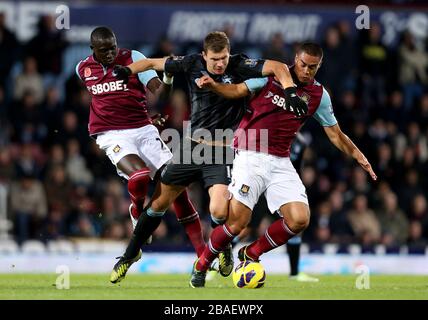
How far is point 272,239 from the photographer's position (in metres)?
10.9

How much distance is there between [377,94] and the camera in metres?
19.5

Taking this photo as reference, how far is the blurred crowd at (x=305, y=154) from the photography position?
56.0 ft

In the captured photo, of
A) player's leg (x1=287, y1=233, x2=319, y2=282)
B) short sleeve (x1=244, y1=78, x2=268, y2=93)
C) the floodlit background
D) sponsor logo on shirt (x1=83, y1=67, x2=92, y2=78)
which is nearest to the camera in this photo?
short sleeve (x1=244, y1=78, x2=268, y2=93)

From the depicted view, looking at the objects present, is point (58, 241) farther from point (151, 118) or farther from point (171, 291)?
point (171, 291)

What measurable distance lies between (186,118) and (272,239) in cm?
669

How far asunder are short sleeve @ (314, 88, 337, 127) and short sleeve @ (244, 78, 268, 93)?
2.02ft

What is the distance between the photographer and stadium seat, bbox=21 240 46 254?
51.8 ft

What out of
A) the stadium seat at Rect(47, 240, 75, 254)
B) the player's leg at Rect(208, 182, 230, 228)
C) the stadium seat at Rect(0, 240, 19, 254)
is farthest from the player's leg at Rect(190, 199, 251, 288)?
the stadium seat at Rect(0, 240, 19, 254)

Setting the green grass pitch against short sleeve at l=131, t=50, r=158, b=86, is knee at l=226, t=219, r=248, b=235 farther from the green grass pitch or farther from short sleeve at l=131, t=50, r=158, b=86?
short sleeve at l=131, t=50, r=158, b=86

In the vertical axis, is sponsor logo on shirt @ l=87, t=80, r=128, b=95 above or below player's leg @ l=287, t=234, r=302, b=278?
above
